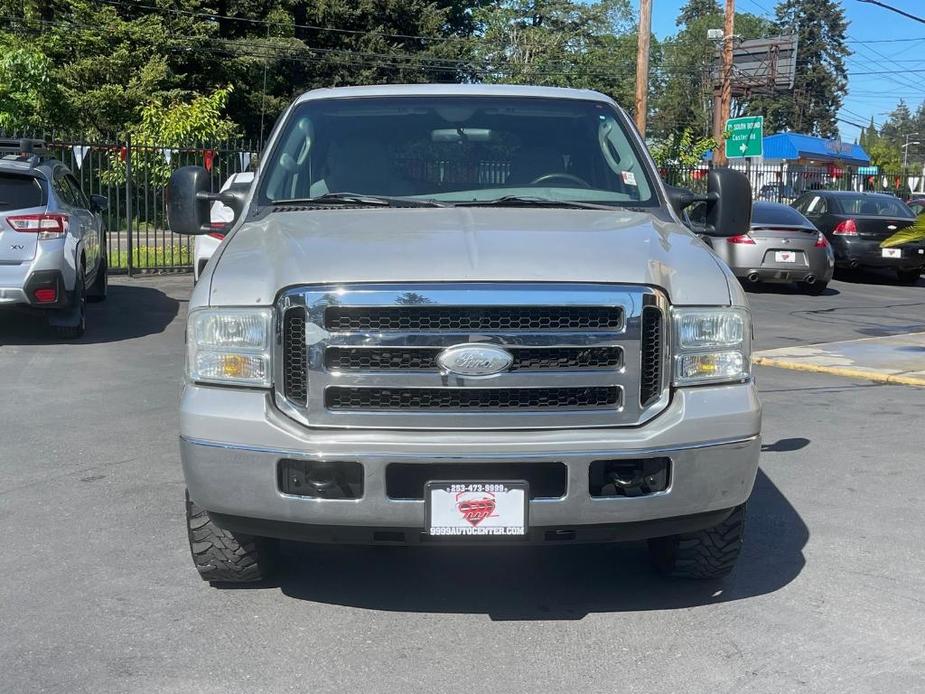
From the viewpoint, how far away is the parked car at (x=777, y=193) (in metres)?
29.8

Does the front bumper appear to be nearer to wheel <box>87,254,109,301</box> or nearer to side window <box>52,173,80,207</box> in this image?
side window <box>52,173,80,207</box>

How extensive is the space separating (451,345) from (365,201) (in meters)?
1.37

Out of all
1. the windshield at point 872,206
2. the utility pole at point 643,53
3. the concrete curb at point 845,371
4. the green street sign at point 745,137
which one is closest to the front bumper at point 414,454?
the concrete curb at point 845,371

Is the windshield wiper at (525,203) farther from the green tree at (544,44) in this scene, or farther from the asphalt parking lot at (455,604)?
the green tree at (544,44)

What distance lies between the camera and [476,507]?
3.75 meters

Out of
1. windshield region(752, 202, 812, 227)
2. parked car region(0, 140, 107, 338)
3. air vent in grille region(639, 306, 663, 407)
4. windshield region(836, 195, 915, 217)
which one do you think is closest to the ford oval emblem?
air vent in grille region(639, 306, 663, 407)

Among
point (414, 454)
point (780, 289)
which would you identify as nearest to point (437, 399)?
point (414, 454)

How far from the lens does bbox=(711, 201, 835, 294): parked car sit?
667 inches

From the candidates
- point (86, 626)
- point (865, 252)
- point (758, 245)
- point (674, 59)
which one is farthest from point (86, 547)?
point (674, 59)

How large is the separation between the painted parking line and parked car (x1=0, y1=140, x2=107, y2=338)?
6.38m

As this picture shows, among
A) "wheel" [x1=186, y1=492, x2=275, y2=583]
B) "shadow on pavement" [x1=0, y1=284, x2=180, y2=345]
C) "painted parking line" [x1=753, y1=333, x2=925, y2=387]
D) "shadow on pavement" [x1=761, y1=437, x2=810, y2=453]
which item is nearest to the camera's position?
"wheel" [x1=186, y1=492, x2=275, y2=583]

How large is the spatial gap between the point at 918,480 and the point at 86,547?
4.30m

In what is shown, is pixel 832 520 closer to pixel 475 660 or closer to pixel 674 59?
pixel 475 660

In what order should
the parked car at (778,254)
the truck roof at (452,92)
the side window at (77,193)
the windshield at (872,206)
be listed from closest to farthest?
the truck roof at (452,92) → the side window at (77,193) → the parked car at (778,254) → the windshield at (872,206)
